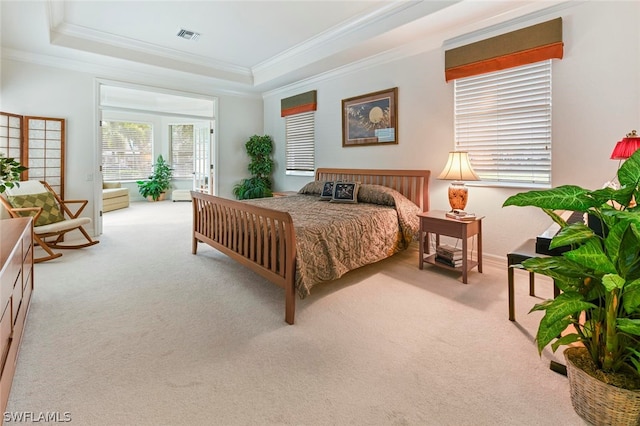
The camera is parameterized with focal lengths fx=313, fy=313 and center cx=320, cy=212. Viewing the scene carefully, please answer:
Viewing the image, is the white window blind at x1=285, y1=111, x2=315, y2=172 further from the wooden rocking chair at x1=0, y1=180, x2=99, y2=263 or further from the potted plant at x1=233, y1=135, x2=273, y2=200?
the wooden rocking chair at x1=0, y1=180, x2=99, y2=263

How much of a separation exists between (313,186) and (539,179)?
283cm

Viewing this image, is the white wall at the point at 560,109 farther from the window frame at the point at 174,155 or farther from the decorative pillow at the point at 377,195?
the window frame at the point at 174,155

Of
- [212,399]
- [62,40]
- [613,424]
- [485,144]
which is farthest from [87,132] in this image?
[613,424]

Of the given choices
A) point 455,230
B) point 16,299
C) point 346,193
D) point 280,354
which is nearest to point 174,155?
point 346,193

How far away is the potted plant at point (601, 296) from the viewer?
4.01 ft

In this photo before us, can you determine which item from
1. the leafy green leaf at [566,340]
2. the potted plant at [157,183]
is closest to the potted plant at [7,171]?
the leafy green leaf at [566,340]

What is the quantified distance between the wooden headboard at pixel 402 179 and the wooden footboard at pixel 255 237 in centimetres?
→ 210

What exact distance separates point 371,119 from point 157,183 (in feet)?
23.5

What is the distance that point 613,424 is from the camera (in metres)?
1.33

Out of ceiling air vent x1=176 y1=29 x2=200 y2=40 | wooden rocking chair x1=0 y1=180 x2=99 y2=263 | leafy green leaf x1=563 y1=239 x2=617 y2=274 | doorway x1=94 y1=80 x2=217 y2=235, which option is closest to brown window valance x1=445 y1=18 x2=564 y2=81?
leafy green leaf x1=563 y1=239 x2=617 y2=274

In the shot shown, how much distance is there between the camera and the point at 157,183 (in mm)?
9164

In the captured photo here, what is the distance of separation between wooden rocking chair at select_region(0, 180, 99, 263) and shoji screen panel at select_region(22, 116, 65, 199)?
0.81ft

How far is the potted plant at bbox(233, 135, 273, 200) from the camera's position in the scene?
6383mm

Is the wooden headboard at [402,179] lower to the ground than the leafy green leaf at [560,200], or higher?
higher
